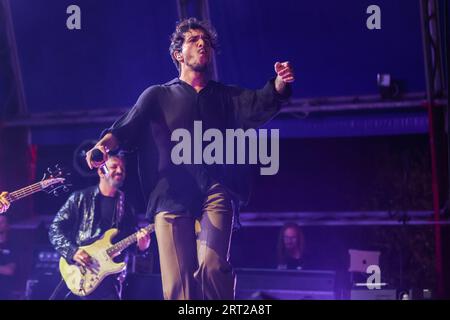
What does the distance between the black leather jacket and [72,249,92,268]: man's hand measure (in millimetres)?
48

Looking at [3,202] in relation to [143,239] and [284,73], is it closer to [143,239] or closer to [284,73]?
[143,239]

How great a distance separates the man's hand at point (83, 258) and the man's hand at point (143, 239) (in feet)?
1.41

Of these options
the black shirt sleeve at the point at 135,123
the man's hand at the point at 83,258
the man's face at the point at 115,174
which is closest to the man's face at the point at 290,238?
the man's face at the point at 115,174

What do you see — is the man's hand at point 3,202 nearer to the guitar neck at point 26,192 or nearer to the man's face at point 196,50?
the guitar neck at point 26,192

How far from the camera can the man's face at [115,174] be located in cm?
583

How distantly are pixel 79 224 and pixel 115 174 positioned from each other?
1.89ft

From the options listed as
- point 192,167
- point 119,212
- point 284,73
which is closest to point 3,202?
point 119,212

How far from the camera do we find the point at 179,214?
12.8ft

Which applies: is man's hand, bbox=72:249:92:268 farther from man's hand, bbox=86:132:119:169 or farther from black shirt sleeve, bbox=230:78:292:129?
black shirt sleeve, bbox=230:78:292:129

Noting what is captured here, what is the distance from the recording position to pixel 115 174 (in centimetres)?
585

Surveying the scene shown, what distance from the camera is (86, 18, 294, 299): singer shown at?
3.79 m

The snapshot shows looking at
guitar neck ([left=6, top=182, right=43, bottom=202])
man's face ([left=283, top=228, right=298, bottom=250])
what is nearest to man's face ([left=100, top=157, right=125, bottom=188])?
guitar neck ([left=6, top=182, right=43, bottom=202])
